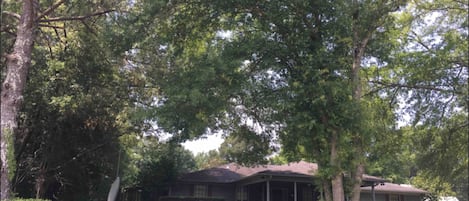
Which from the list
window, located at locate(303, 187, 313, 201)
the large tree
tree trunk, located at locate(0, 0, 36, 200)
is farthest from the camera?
window, located at locate(303, 187, 313, 201)

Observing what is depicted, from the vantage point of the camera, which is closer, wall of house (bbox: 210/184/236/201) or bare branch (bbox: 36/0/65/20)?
bare branch (bbox: 36/0/65/20)

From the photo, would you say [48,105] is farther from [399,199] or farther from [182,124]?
[399,199]

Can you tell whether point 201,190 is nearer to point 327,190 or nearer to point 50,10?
point 327,190

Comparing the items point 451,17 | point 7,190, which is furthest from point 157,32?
point 451,17

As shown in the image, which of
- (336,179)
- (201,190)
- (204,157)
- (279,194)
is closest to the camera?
(336,179)

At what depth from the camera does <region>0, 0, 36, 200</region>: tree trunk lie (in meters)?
15.0

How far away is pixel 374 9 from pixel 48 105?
1447 centimetres

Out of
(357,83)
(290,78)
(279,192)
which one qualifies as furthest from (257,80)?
(279,192)

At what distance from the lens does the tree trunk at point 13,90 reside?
14992 millimetres

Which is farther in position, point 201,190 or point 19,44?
point 201,190

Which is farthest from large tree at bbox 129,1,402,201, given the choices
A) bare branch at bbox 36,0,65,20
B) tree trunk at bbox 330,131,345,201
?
bare branch at bbox 36,0,65,20

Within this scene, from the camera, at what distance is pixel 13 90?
15.8 m

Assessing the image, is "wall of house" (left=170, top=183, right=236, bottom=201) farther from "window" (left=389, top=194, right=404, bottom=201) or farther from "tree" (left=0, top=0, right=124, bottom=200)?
"window" (left=389, top=194, right=404, bottom=201)

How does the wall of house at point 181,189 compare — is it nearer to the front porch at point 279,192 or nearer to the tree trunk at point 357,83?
the front porch at point 279,192
